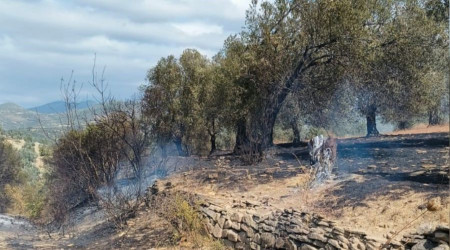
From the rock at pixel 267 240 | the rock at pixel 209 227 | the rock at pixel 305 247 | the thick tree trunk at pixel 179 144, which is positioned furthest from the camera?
the thick tree trunk at pixel 179 144

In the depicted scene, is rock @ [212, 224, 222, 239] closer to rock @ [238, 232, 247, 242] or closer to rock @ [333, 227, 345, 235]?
rock @ [238, 232, 247, 242]

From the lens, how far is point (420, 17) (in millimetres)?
15375

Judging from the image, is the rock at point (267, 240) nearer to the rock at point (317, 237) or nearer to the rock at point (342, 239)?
the rock at point (317, 237)

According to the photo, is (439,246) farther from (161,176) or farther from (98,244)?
(161,176)

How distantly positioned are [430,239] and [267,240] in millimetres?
3416

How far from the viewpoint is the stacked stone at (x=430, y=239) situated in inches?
230

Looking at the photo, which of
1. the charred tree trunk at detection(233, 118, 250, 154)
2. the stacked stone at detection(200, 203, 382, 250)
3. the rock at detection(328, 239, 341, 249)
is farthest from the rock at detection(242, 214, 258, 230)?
the charred tree trunk at detection(233, 118, 250, 154)

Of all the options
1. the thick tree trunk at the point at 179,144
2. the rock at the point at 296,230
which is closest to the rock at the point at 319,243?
the rock at the point at 296,230

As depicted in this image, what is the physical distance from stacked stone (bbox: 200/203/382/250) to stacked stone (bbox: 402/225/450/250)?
1.57ft

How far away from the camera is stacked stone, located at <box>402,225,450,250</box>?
5.85 m

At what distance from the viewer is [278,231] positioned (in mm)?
8555

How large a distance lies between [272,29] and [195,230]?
878 cm

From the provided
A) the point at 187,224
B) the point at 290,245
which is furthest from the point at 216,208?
the point at 290,245

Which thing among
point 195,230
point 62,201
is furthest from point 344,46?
point 62,201
